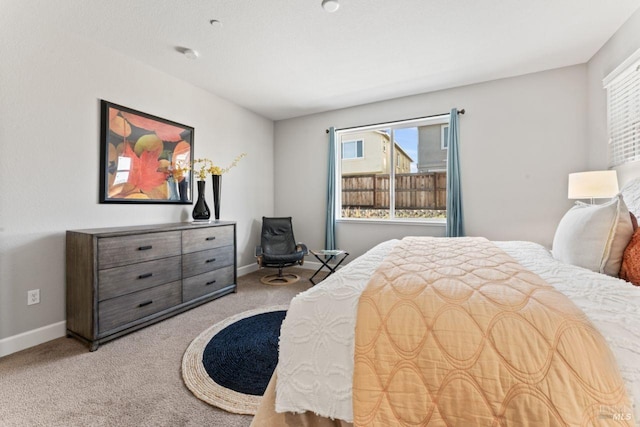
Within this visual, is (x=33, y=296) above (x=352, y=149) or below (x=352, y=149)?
below

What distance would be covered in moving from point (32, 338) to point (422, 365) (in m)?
2.99

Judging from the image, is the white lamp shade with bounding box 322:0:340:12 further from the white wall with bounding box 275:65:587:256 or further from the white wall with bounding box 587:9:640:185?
the white wall with bounding box 587:9:640:185

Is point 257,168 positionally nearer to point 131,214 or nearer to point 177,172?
point 177,172

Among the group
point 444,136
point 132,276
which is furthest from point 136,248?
point 444,136

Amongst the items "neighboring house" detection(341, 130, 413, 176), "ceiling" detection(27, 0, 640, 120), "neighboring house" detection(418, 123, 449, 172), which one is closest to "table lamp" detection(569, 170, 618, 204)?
"ceiling" detection(27, 0, 640, 120)

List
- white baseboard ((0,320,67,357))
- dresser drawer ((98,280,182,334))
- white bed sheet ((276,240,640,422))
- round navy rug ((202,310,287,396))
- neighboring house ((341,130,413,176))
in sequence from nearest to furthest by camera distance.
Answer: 1. white bed sheet ((276,240,640,422))
2. round navy rug ((202,310,287,396))
3. white baseboard ((0,320,67,357))
4. dresser drawer ((98,280,182,334))
5. neighboring house ((341,130,413,176))

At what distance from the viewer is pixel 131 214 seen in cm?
289

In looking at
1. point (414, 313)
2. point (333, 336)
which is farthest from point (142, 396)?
point (414, 313)

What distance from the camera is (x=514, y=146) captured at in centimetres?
337

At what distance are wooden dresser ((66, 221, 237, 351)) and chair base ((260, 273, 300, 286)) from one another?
0.92 meters

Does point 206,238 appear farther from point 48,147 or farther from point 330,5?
point 330,5

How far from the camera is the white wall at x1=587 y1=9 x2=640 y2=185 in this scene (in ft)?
7.49

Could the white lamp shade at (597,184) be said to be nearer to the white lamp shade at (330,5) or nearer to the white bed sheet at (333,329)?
the white bed sheet at (333,329)

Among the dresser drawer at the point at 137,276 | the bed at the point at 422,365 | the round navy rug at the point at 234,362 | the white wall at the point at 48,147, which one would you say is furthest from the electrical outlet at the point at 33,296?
the bed at the point at 422,365
